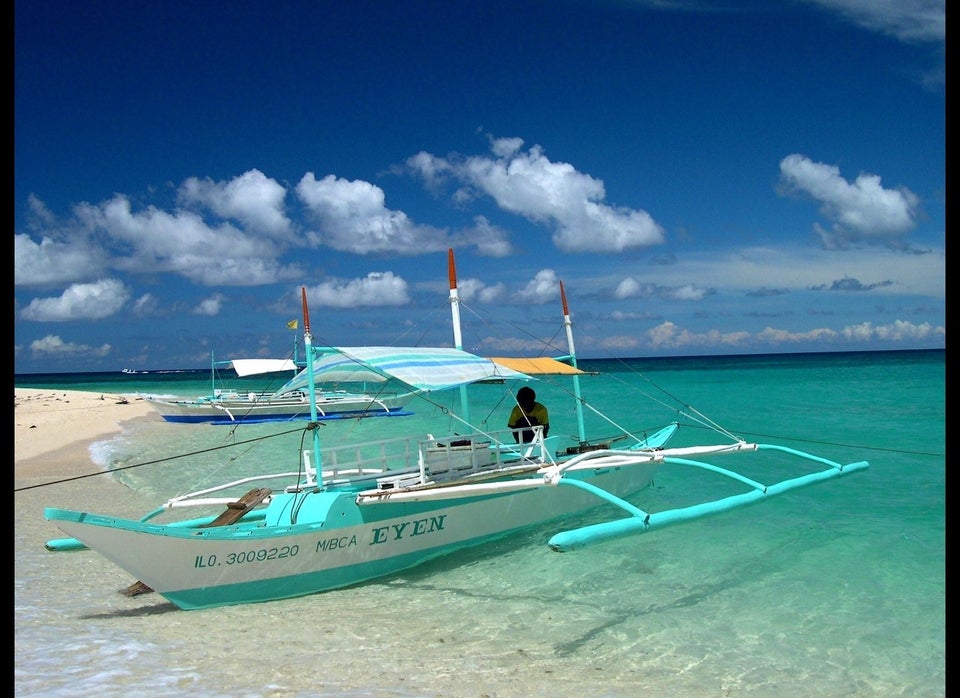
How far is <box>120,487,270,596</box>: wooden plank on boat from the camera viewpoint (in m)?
7.99

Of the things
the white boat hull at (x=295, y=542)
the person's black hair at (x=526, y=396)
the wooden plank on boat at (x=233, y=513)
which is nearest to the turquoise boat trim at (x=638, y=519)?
the white boat hull at (x=295, y=542)

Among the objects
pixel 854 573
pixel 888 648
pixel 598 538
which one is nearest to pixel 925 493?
pixel 854 573

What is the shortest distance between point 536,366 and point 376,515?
4.66 metres

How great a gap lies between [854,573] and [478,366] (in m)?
5.68

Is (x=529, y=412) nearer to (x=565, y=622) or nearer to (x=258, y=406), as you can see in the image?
(x=565, y=622)

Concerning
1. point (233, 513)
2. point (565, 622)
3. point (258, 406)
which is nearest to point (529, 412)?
point (565, 622)

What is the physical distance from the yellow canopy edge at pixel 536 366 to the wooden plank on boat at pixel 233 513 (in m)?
4.11

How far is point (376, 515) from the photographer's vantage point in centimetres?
886

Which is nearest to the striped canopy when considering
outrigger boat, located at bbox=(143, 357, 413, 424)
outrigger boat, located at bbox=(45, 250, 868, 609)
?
outrigger boat, located at bbox=(45, 250, 868, 609)

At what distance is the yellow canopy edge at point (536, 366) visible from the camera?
12.0m

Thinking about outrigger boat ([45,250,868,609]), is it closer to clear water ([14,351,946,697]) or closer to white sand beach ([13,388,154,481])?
clear water ([14,351,946,697])

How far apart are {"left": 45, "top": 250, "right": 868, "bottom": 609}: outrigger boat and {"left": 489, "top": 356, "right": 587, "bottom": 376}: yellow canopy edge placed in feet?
1.75

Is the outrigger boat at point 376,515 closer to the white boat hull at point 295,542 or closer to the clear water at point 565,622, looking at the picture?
the white boat hull at point 295,542

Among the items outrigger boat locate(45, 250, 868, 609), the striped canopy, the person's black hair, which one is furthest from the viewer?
the person's black hair
